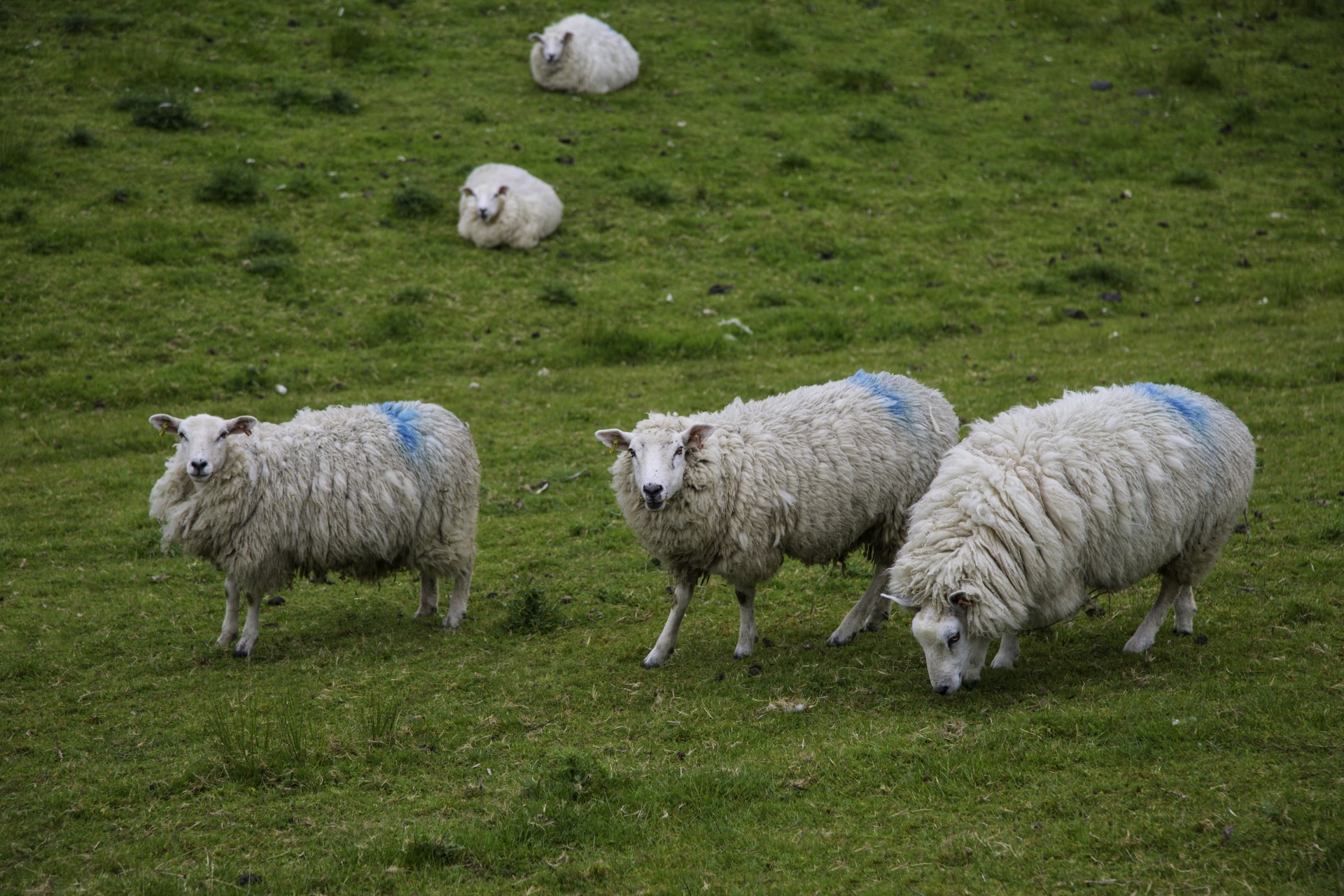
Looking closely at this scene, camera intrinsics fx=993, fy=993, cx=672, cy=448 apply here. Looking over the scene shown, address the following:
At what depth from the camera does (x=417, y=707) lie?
703 cm

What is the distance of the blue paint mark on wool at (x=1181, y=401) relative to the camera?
7.26 m

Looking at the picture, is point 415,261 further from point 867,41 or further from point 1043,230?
point 867,41

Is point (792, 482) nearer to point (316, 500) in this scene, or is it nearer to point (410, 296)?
point (316, 500)

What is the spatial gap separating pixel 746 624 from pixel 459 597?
9.06 feet

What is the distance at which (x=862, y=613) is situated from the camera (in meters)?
8.10

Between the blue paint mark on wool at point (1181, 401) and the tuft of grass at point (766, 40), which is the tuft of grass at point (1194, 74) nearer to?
the tuft of grass at point (766, 40)

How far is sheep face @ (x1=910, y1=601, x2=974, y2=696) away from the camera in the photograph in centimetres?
645

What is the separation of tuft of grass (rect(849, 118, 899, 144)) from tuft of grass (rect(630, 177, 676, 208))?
482 centimetres

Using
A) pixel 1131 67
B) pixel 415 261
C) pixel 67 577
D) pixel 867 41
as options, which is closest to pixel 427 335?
pixel 415 261

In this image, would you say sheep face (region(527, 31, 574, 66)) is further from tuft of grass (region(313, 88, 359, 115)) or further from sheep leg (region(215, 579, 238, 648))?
sheep leg (region(215, 579, 238, 648))

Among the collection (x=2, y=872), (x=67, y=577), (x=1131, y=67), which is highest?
(x=1131, y=67)

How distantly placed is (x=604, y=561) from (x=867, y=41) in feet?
63.6

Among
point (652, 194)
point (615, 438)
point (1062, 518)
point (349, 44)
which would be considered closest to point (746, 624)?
point (615, 438)

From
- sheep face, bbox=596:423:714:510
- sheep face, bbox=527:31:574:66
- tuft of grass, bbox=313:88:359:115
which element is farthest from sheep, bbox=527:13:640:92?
sheep face, bbox=596:423:714:510
